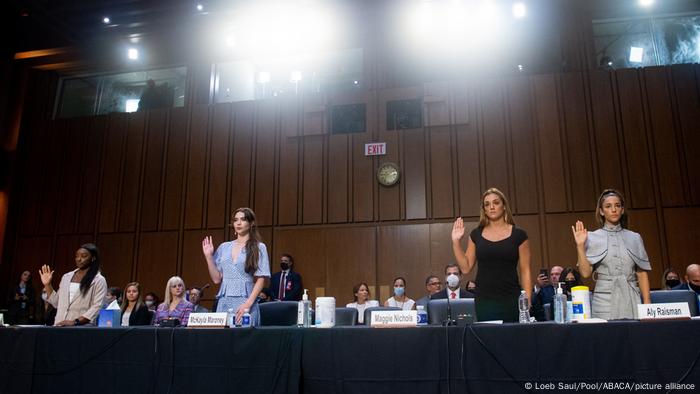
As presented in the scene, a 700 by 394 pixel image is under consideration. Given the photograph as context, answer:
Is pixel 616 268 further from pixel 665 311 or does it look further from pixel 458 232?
pixel 458 232

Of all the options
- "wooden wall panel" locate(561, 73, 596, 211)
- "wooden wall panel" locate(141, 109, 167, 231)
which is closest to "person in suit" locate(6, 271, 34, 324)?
"wooden wall panel" locate(141, 109, 167, 231)

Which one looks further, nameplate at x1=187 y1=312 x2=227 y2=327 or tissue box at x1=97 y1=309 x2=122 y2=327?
tissue box at x1=97 y1=309 x2=122 y2=327

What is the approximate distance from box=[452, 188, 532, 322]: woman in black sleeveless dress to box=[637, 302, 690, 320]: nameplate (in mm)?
660

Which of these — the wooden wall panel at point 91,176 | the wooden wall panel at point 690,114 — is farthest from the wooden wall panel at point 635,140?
the wooden wall panel at point 91,176

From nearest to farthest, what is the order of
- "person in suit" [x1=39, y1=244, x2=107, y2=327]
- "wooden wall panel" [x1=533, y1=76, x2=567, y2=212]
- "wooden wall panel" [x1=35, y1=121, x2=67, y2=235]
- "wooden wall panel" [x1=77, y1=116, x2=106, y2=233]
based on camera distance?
1. "person in suit" [x1=39, y1=244, x2=107, y2=327]
2. "wooden wall panel" [x1=533, y1=76, x2=567, y2=212]
3. "wooden wall panel" [x1=77, y1=116, x2=106, y2=233]
4. "wooden wall panel" [x1=35, y1=121, x2=67, y2=235]

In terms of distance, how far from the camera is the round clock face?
8523mm

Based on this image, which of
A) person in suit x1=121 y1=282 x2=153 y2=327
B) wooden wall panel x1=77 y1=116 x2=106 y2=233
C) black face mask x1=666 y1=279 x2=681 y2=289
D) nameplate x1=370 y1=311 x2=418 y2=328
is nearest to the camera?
nameplate x1=370 y1=311 x2=418 y2=328

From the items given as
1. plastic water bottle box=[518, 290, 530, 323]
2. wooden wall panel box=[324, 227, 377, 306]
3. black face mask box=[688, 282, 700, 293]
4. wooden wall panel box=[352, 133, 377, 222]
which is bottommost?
plastic water bottle box=[518, 290, 530, 323]

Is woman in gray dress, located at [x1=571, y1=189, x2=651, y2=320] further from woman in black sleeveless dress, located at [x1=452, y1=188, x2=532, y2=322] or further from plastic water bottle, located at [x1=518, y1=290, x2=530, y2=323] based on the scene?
plastic water bottle, located at [x1=518, y1=290, x2=530, y2=323]

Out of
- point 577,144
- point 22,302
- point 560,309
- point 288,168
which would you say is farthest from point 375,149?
point 560,309

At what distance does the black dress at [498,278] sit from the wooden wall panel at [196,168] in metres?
6.95

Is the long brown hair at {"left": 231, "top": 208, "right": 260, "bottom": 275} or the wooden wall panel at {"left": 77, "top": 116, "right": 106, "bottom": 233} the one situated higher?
the wooden wall panel at {"left": 77, "top": 116, "right": 106, "bottom": 233}

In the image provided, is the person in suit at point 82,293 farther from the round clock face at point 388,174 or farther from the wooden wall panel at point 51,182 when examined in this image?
the wooden wall panel at point 51,182

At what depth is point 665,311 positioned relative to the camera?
2.22 m
